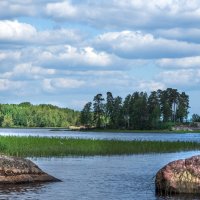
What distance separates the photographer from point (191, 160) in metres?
32.2

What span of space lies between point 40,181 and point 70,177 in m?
5.22

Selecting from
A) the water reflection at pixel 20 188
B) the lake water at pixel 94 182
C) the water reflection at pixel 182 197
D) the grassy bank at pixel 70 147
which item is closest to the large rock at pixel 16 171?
the water reflection at pixel 20 188

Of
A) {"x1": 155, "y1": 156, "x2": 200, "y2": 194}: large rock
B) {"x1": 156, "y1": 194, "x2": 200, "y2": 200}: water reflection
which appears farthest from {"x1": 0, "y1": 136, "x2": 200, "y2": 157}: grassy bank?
{"x1": 156, "y1": 194, "x2": 200, "y2": 200}: water reflection

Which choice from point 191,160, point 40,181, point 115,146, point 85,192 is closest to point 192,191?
point 191,160

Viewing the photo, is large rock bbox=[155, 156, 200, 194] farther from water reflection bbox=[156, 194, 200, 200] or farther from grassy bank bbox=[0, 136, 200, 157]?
grassy bank bbox=[0, 136, 200, 157]

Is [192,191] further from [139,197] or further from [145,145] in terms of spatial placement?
[145,145]

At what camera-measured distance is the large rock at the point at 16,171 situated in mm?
34844

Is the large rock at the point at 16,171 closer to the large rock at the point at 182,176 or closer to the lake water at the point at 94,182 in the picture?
the lake water at the point at 94,182

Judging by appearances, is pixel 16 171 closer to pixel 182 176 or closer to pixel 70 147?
pixel 182 176

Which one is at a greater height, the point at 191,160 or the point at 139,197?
the point at 191,160

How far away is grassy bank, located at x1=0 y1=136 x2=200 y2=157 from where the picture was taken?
2376 inches

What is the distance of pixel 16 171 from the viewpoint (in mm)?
35219

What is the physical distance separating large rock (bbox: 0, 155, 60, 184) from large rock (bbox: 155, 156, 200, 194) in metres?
8.49

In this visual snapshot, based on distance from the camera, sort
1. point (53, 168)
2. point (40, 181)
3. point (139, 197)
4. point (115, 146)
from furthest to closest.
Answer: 1. point (115, 146)
2. point (53, 168)
3. point (40, 181)
4. point (139, 197)
